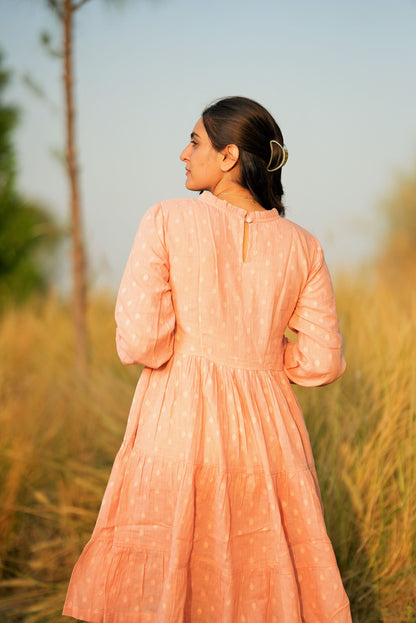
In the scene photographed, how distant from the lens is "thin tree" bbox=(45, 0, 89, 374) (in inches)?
149

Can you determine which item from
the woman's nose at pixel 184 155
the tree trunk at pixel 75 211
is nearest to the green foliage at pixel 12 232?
the tree trunk at pixel 75 211

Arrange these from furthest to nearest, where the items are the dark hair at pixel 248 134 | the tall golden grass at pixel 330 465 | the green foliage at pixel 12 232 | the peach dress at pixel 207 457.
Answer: the green foliage at pixel 12 232 → the tall golden grass at pixel 330 465 → the dark hair at pixel 248 134 → the peach dress at pixel 207 457

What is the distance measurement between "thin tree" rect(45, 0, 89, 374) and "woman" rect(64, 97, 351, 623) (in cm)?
235

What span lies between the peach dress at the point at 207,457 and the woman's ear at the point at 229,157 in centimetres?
10

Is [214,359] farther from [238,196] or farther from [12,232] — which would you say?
[12,232]

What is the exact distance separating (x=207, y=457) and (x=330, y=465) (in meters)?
1.19

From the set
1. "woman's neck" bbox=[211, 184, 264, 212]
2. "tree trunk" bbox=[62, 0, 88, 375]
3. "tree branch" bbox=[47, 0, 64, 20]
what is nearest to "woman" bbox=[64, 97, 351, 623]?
"woman's neck" bbox=[211, 184, 264, 212]

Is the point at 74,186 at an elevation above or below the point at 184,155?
below

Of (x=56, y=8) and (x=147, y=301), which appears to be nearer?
(x=147, y=301)

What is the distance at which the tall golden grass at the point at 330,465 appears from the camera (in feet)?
7.77

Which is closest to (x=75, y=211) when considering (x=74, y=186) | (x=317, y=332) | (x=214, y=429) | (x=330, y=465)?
(x=74, y=186)

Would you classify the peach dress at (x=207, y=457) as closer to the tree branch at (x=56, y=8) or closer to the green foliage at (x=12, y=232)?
the tree branch at (x=56, y=8)

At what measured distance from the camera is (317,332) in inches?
68.9

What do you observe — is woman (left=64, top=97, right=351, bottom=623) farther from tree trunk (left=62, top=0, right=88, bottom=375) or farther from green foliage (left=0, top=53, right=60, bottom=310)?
green foliage (left=0, top=53, right=60, bottom=310)
